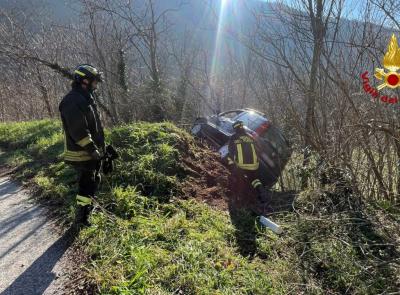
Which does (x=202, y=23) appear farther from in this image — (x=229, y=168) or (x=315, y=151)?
(x=315, y=151)

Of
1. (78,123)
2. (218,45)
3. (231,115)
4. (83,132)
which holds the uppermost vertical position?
(218,45)

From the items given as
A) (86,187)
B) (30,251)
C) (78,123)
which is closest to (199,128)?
(86,187)

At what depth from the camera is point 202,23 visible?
33.8 ft

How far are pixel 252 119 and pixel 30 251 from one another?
20.0 ft

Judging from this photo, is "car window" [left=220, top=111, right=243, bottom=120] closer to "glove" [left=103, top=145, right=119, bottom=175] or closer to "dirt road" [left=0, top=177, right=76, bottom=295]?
"glove" [left=103, top=145, right=119, bottom=175]

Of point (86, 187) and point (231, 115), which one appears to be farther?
point (231, 115)

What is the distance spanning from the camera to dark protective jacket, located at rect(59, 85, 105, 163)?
4105 millimetres

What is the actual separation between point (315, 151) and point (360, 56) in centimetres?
165

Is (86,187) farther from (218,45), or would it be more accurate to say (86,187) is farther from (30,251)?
(218,45)

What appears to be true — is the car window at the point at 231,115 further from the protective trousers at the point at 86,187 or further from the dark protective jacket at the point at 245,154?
the protective trousers at the point at 86,187

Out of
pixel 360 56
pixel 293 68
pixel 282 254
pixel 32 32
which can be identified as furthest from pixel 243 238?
pixel 32 32

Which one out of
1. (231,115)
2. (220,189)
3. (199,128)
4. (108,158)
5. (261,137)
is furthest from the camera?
(231,115)

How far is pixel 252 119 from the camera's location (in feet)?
29.1

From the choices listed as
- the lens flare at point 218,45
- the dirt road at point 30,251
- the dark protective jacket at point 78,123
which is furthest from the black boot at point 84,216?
the lens flare at point 218,45
